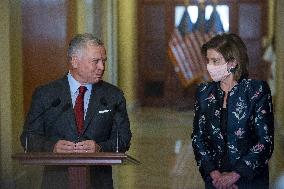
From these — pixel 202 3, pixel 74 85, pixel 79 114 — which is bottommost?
pixel 79 114

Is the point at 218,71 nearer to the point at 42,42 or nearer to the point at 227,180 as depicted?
the point at 227,180

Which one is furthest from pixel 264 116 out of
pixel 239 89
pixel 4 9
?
pixel 4 9

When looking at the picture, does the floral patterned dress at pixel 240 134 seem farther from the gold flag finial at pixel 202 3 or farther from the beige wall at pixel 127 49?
the gold flag finial at pixel 202 3

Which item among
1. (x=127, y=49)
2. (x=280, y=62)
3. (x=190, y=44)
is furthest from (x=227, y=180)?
(x=190, y=44)

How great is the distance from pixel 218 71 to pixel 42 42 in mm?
3700

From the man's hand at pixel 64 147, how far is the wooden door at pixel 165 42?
12.2m

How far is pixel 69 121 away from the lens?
3377 mm

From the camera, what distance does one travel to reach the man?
10.9ft

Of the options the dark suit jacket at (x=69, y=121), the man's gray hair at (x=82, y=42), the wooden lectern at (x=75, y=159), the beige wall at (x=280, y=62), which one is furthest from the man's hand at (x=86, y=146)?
the beige wall at (x=280, y=62)

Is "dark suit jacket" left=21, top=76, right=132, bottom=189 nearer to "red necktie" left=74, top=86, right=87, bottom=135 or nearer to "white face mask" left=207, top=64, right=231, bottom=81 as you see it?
"red necktie" left=74, top=86, right=87, bottom=135

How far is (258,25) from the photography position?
15.6m

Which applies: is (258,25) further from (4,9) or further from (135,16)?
(4,9)

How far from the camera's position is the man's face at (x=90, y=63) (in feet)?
10.9

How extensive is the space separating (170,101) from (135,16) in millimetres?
2300
